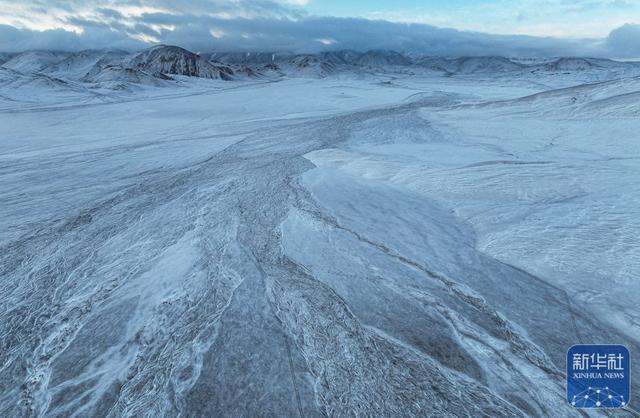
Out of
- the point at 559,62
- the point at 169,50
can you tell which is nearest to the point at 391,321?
the point at 169,50

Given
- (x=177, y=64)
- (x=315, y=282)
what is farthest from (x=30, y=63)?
(x=315, y=282)

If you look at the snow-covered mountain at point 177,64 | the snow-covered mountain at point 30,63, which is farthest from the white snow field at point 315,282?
the snow-covered mountain at point 30,63

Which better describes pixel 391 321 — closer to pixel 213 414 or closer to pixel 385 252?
pixel 385 252

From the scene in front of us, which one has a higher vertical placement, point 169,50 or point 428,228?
point 169,50

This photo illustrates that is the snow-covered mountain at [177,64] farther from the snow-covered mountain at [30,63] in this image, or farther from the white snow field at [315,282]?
the white snow field at [315,282]

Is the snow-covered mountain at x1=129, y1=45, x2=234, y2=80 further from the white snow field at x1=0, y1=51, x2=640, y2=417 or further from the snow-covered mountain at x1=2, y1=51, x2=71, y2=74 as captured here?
the white snow field at x1=0, y1=51, x2=640, y2=417

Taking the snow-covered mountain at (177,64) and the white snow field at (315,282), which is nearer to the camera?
the white snow field at (315,282)

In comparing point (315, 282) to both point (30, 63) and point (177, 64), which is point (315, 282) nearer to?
point (177, 64)

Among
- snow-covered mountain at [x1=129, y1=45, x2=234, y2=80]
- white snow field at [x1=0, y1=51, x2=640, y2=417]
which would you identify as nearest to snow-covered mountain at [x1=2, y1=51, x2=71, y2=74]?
snow-covered mountain at [x1=129, y1=45, x2=234, y2=80]
